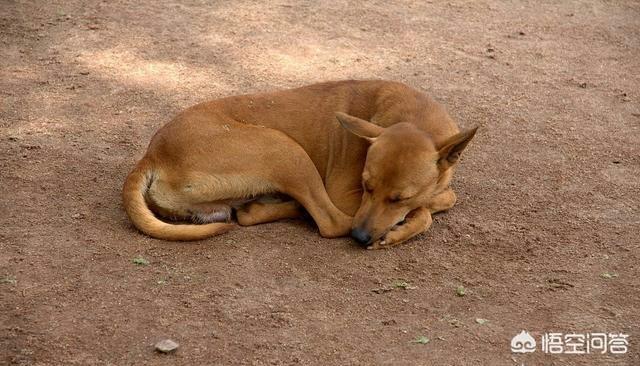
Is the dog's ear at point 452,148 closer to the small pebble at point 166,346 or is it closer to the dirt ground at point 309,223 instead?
the dirt ground at point 309,223

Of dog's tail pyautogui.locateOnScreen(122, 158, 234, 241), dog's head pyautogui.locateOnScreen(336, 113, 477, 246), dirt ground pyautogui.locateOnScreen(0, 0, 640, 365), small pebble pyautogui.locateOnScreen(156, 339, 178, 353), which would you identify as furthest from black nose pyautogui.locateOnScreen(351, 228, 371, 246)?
small pebble pyautogui.locateOnScreen(156, 339, 178, 353)

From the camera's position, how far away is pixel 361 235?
19.8 ft

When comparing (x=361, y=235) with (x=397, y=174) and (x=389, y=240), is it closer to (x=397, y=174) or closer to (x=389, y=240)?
(x=389, y=240)

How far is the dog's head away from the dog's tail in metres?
1.01

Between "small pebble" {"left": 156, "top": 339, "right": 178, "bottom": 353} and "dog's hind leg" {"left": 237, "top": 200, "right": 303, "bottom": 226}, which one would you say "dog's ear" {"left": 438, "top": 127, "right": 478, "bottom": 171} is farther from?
"small pebble" {"left": 156, "top": 339, "right": 178, "bottom": 353}

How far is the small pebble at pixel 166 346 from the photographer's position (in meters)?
4.84

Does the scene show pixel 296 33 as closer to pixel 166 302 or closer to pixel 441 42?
pixel 441 42

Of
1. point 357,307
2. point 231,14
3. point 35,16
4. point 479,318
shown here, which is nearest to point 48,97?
point 35,16

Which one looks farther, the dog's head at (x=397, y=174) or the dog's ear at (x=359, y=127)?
the dog's ear at (x=359, y=127)

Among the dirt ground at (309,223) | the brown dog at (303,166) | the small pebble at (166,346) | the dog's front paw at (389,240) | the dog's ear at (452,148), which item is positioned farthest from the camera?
the dog's front paw at (389,240)

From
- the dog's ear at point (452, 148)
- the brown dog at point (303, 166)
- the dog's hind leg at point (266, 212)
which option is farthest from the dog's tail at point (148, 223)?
the dog's ear at point (452, 148)

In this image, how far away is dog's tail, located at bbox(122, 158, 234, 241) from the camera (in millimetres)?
6020

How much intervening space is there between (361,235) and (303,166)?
0.71 metres

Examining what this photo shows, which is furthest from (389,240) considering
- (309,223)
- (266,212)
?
(266,212)
